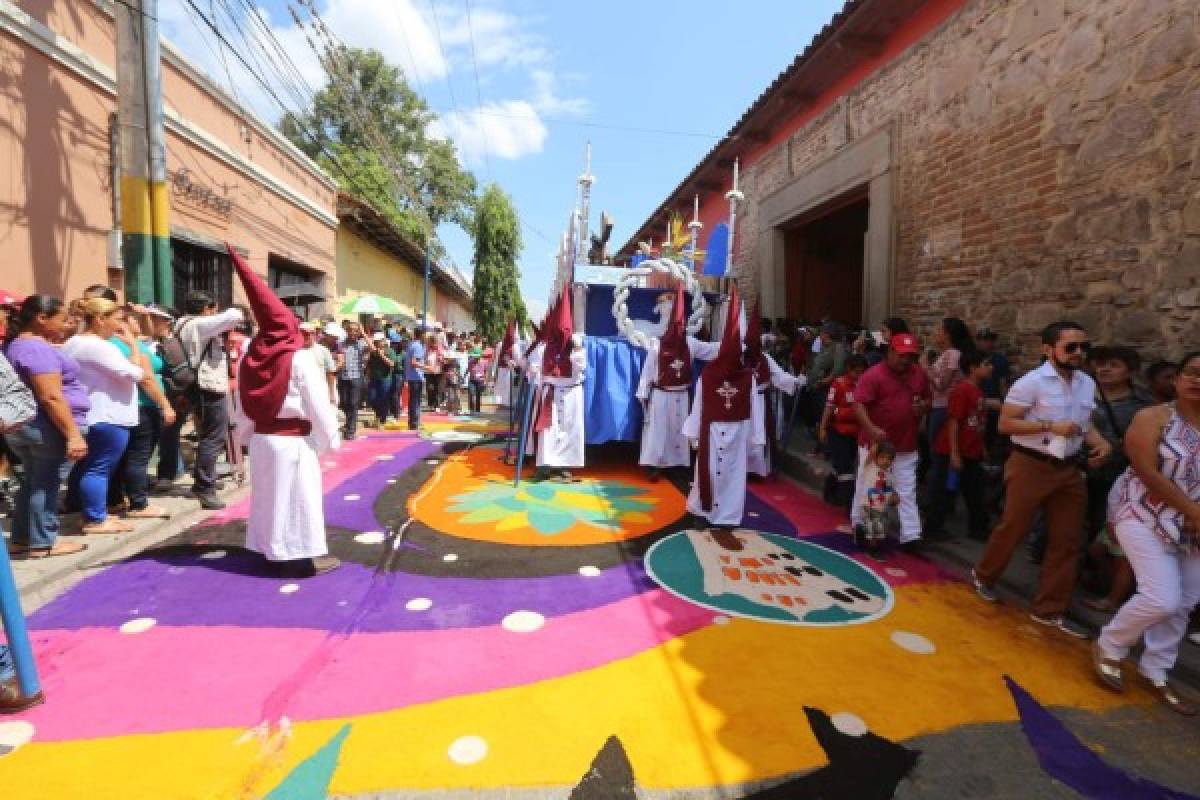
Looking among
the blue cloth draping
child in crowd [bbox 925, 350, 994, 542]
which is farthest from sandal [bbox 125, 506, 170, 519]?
child in crowd [bbox 925, 350, 994, 542]

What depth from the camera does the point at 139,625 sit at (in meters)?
3.00

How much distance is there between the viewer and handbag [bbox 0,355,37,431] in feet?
7.98

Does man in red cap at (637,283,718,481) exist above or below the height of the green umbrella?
below

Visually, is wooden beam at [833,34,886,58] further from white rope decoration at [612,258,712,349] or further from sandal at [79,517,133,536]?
sandal at [79,517,133,536]

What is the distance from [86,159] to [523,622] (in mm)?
7521

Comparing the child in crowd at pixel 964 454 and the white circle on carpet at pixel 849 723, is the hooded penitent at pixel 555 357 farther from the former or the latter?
the white circle on carpet at pixel 849 723

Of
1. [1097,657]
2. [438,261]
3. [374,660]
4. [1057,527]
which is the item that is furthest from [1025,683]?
[438,261]

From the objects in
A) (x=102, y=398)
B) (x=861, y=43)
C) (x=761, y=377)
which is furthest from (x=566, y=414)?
(x=861, y=43)

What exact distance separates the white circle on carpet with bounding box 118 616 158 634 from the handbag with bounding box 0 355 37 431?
1128 millimetres

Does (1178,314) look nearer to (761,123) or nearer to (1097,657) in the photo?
(1097,657)

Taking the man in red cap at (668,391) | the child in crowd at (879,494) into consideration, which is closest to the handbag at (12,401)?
the child in crowd at (879,494)

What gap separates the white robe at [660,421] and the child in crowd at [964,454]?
2.34 metres

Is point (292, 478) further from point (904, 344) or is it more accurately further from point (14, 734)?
point (904, 344)

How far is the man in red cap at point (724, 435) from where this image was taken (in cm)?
475
